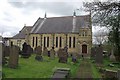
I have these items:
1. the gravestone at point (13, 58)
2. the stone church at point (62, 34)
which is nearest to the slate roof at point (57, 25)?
the stone church at point (62, 34)

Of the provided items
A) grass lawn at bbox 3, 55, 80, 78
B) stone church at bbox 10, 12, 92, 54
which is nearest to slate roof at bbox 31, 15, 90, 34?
stone church at bbox 10, 12, 92, 54

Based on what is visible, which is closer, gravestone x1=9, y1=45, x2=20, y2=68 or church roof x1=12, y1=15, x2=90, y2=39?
gravestone x1=9, y1=45, x2=20, y2=68

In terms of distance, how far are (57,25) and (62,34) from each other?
3.88 m

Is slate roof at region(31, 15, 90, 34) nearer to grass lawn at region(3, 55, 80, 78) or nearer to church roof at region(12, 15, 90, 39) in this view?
church roof at region(12, 15, 90, 39)

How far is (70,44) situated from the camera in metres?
47.4

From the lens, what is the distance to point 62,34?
47.7 metres

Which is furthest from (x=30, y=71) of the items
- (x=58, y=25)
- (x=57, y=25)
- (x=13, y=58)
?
(x=57, y=25)

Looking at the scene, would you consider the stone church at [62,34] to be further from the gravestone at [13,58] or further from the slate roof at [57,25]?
the gravestone at [13,58]

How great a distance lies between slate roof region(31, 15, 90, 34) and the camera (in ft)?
156

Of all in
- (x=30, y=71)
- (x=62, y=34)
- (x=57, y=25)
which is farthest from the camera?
(x=57, y=25)

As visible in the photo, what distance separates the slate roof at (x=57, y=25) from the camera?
4753 cm

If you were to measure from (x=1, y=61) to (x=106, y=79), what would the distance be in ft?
22.9

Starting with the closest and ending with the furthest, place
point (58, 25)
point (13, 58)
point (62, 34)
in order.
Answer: point (13, 58) → point (62, 34) → point (58, 25)

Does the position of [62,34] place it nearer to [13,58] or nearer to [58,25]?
[58,25]
